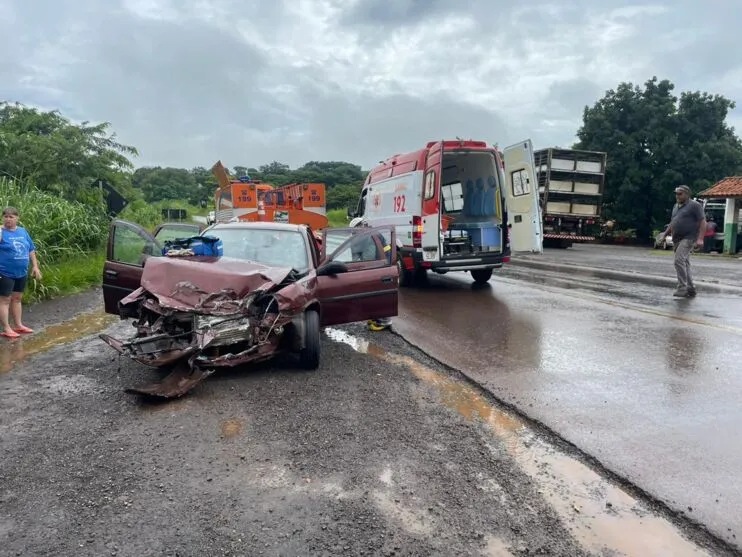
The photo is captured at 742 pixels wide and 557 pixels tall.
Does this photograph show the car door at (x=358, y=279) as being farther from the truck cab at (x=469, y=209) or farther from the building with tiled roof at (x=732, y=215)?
the building with tiled roof at (x=732, y=215)

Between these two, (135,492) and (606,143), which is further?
(606,143)

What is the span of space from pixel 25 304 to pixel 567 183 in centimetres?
1971

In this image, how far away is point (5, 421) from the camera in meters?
4.00

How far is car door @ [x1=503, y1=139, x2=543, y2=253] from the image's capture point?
10391 millimetres

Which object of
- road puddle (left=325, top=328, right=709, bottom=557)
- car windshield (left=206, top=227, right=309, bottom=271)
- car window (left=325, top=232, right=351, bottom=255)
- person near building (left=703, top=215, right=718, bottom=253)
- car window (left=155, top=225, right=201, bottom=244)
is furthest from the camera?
person near building (left=703, top=215, right=718, bottom=253)

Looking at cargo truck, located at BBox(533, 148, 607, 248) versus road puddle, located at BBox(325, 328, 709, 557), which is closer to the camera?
road puddle, located at BBox(325, 328, 709, 557)

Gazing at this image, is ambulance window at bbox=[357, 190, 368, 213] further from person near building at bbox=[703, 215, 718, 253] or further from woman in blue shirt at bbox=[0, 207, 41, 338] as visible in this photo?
person near building at bbox=[703, 215, 718, 253]

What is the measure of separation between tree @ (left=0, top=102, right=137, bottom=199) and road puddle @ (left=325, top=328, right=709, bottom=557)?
12.8 meters

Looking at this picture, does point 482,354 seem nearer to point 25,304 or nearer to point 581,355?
point 581,355

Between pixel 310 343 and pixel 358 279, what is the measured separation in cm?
131

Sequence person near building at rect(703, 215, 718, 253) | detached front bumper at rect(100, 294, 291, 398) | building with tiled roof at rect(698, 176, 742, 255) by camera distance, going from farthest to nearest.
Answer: person near building at rect(703, 215, 718, 253), building with tiled roof at rect(698, 176, 742, 255), detached front bumper at rect(100, 294, 291, 398)

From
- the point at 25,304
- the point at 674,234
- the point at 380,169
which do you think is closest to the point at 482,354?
the point at 674,234

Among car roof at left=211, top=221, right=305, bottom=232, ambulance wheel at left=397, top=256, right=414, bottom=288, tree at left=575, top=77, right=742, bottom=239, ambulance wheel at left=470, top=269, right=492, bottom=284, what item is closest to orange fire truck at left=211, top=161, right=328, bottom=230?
ambulance wheel at left=397, top=256, right=414, bottom=288

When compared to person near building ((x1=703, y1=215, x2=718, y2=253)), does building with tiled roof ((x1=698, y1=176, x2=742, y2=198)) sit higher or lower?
higher
